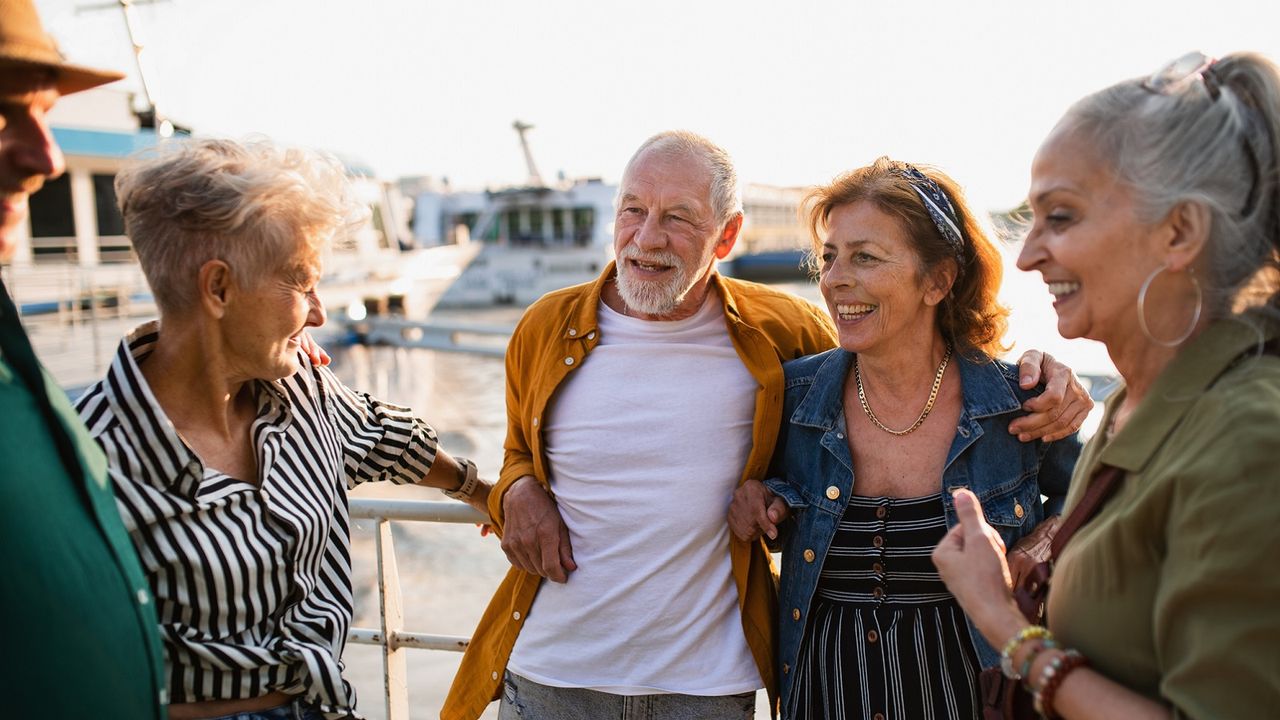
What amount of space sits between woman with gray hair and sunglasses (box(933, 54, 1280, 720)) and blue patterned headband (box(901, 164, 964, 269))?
2.64ft

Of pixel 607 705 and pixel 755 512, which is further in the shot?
pixel 607 705

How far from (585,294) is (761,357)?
567mm

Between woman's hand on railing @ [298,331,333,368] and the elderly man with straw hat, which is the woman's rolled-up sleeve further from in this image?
the elderly man with straw hat

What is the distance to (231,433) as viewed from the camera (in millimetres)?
1839

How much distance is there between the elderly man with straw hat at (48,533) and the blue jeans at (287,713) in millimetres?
319

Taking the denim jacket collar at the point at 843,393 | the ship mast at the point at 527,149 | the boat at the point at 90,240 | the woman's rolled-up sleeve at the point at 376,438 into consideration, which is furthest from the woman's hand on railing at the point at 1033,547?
the ship mast at the point at 527,149

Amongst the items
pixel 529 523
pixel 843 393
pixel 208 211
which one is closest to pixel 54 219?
pixel 529 523

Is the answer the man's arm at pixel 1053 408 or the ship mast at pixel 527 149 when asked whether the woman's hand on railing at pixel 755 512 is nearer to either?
the man's arm at pixel 1053 408

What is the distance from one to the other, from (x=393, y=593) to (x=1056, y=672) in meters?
2.04

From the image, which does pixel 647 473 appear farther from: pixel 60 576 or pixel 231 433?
pixel 60 576

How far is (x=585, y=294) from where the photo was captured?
2.68 m

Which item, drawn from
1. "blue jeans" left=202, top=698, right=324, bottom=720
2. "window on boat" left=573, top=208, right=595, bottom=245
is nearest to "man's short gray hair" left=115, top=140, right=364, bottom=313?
"blue jeans" left=202, top=698, right=324, bottom=720

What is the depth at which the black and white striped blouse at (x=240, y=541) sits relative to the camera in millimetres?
1601

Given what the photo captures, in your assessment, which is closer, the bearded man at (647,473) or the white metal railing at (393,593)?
the bearded man at (647,473)
